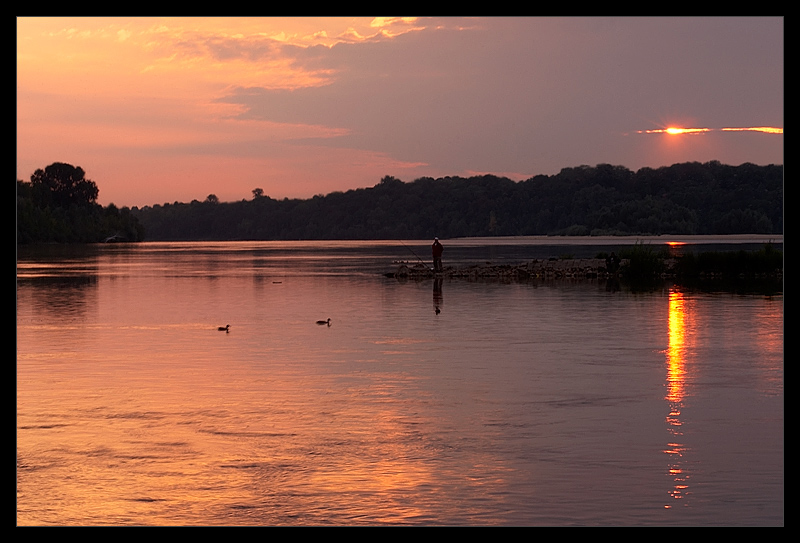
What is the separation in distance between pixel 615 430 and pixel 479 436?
1.76 meters

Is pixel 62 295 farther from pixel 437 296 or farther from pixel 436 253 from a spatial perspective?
pixel 436 253

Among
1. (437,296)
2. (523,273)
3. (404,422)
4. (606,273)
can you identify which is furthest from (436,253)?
(404,422)

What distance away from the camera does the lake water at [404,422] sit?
30.9 ft

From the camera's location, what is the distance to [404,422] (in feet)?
43.8

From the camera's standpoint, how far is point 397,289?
1738 inches

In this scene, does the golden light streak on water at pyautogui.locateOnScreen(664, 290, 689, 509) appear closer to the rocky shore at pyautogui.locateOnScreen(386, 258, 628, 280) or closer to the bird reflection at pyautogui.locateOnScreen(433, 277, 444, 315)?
the bird reflection at pyautogui.locateOnScreen(433, 277, 444, 315)

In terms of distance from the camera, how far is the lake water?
9.43 meters

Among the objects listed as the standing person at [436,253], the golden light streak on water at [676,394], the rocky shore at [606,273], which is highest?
the standing person at [436,253]

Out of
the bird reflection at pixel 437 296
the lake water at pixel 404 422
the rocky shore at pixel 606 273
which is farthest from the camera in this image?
the rocky shore at pixel 606 273

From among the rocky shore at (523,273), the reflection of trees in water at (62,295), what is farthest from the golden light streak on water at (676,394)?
the rocky shore at (523,273)

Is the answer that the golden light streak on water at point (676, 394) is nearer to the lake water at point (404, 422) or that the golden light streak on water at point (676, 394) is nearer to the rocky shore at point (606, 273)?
the lake water at point (404, 422)
